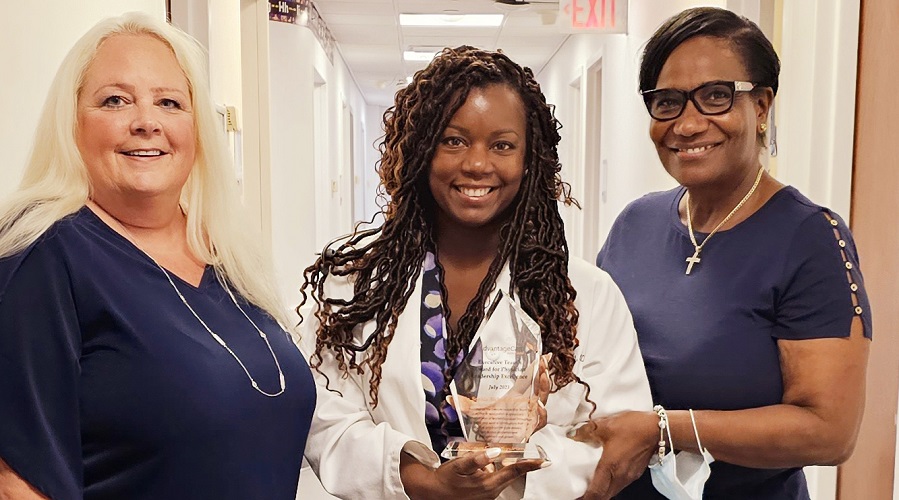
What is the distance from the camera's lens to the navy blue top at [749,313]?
1423mm

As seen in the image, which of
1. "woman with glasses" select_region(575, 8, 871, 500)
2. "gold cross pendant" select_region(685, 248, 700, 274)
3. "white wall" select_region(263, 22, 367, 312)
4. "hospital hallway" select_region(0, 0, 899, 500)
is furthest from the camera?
"white wall" select_region(263, 22, 367, 312)

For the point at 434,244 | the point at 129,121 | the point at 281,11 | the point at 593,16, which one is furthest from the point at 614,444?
the point at 281,11

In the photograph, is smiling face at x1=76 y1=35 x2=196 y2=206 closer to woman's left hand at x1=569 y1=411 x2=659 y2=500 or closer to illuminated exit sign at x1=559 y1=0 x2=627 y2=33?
woman's left hand at x1=569 y1=411 x2=659 y2=500

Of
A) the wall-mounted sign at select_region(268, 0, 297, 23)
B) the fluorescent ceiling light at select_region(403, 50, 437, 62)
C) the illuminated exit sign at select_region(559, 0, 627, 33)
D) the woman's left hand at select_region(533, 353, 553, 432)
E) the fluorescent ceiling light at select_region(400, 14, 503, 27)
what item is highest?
the fluorescent ceiling light at select_region(400, 14, 503, 27)

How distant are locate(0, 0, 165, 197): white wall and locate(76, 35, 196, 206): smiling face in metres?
0.33

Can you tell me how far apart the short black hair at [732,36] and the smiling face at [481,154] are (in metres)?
0.40

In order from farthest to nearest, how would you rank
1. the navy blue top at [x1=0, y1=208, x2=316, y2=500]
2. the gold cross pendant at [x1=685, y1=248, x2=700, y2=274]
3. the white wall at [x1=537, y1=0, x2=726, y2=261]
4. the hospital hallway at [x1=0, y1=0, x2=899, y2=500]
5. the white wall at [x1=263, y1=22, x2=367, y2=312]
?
the white wall at [x1=263, y1=22, x2=367, y2=312] < the white wall at [x1=537, y1=0, x2=726, y2=261] < the hospital hallway at [x1=0, y1=0, x2=899, y2=500] < the gold cross pendant at [x1=685, y1=248, x2=700, y2=274] < the navy blue top at [x1=0, y1=208, x2=316, y2=500]

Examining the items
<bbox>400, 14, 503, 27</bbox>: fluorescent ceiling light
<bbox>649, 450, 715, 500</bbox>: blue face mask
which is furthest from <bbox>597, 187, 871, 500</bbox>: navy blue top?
<bbox>400, 14, 503, 27</bbox>: fluorescent ceiling light

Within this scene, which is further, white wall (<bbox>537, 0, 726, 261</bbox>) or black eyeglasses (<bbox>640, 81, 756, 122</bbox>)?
white wall (<bbox>537, 0, 726, 261</bbox>)

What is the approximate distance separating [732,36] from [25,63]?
129cm

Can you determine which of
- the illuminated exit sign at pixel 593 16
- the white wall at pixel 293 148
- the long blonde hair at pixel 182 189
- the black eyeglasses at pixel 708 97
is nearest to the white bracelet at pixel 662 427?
the black eyeglasses at pixel 708 97

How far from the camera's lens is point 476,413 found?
1.17 m

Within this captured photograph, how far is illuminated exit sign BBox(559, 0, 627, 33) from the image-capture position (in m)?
4.26

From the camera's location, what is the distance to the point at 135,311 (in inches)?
45.9
